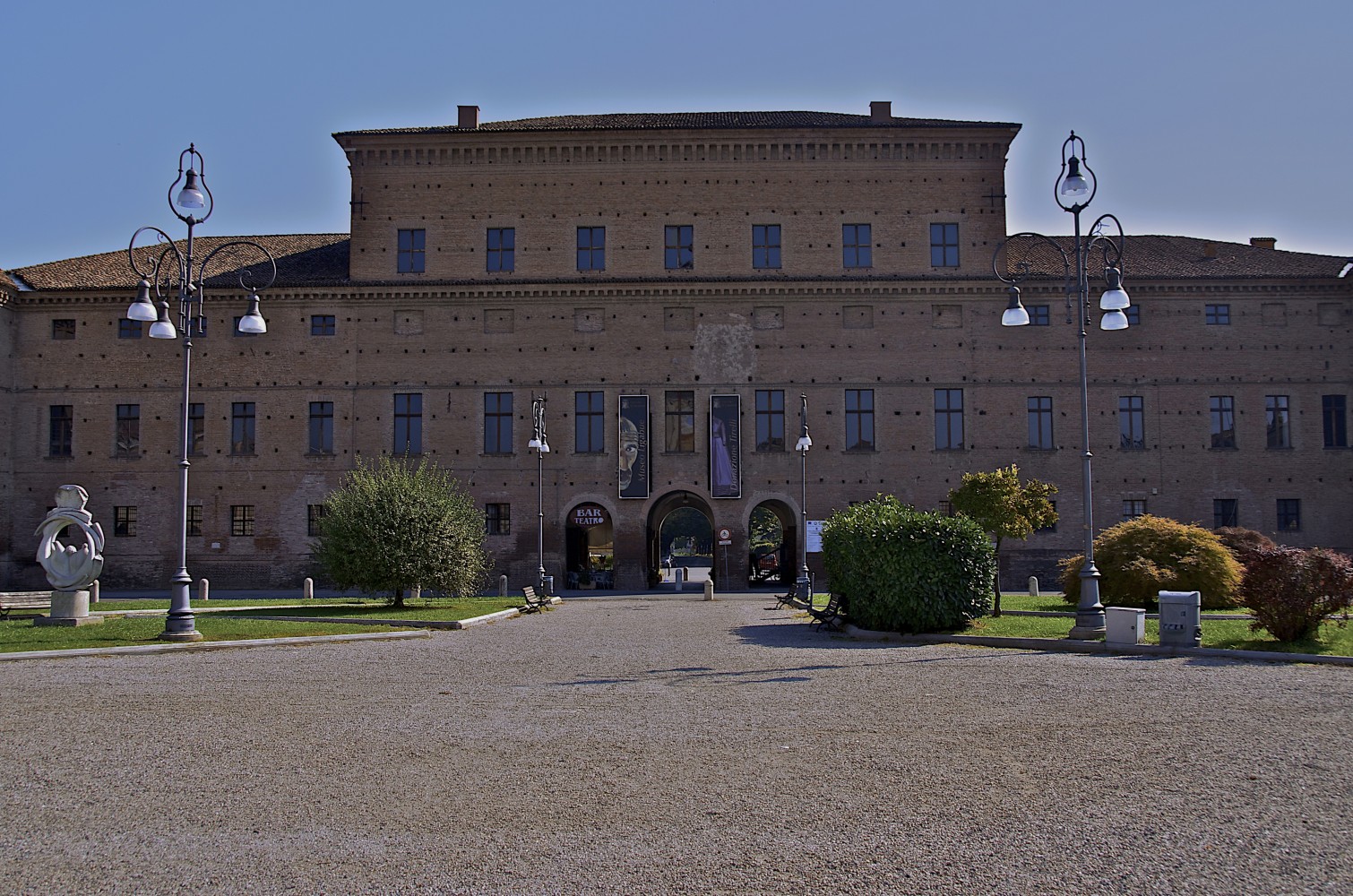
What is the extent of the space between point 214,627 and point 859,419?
91.5 feet

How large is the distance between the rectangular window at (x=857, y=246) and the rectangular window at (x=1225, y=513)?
1660cm

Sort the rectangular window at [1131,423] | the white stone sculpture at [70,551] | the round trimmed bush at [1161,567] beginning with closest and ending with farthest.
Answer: the white stone sculpture at [70,551], the round trimmed bush at [1161,567], the rectangular window at [1131,423]

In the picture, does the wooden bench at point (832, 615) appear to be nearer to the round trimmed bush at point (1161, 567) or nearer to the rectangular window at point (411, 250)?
the round trimmed bush at point (1161, 567)

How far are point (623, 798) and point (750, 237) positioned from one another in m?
38.8

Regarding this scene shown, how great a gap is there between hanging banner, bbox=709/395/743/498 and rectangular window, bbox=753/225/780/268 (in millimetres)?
5614

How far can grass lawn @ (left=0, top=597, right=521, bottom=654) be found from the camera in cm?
1841

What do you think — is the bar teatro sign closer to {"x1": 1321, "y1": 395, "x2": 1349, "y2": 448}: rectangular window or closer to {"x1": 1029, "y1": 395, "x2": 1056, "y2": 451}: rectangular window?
{"x1": 1029, "y1": 395, "x2": 1056, "y2": 451}: rectangular window

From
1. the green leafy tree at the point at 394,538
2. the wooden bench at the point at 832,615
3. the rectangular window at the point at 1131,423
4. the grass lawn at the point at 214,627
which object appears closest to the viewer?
the grass lawn at the point at 214,627

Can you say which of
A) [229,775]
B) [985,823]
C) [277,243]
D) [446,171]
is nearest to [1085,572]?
[985,823]

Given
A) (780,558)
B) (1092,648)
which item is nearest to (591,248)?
(780,558)

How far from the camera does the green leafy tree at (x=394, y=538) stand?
29062 millimetres

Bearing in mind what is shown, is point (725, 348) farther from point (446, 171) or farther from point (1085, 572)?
point (1085, 572)

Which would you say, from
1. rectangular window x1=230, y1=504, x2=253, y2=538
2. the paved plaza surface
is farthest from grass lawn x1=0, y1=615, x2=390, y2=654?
rectangular window x1=230, y1=504, x2=253, y2=538

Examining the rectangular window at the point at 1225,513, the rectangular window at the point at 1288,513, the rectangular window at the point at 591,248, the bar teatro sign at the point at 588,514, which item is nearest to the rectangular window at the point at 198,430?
the bar teatro sign at the point at 588,514
